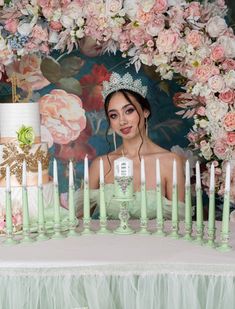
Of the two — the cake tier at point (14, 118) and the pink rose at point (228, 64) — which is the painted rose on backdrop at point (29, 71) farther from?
the pink rose at point (228, 64)

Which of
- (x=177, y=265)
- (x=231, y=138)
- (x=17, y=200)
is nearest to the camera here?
(x=177, y=265)

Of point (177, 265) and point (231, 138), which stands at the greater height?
point (231, 138)

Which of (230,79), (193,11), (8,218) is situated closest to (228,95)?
(230,79)

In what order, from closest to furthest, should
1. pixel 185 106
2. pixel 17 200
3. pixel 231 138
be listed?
pixel 17 200
pixel 231 138
pixel 185 106

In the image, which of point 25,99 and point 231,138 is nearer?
point 231,138

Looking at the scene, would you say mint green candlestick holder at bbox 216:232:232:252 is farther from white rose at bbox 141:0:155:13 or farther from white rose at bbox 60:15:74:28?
white rose at bbox 60:15:74:28

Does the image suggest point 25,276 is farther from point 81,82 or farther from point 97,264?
point 81,82

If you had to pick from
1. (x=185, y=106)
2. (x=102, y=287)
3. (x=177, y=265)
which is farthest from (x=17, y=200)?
(x=185, y=106)

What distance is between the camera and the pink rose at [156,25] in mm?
2764

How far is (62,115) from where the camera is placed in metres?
3.04

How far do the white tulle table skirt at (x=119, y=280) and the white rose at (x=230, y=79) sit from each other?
0.78 m

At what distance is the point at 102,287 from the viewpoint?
2.24 m

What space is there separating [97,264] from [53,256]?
0.56 ft

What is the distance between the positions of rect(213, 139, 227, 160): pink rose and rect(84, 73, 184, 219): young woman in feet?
0.70
